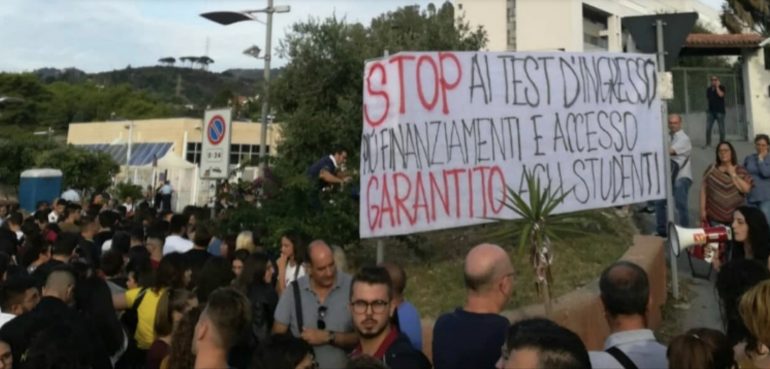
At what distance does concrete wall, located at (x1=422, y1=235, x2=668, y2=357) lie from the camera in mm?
6570

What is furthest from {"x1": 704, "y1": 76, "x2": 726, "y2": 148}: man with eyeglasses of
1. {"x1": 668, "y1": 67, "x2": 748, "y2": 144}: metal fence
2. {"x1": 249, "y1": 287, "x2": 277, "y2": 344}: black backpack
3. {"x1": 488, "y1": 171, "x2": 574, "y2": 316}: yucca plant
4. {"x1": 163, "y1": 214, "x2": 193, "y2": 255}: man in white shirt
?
{"x1": 249, "y1": 287, "x2": 277, "y2": 344}: black backpack

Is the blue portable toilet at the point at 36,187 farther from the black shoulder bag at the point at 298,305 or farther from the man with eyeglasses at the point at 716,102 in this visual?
the black shoulder bag at the point at 298,305

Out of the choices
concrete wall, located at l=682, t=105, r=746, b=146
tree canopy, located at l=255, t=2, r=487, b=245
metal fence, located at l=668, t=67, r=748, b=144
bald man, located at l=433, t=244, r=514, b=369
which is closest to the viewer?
bald man, located at l=433, t=244, r=514, b=369

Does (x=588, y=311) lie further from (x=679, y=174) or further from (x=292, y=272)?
(x=679, y=174)

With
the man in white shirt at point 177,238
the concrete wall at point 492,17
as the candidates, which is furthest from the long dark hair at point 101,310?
the concrete wall at point 492,17

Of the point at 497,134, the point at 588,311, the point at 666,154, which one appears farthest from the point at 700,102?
the point at 588,311

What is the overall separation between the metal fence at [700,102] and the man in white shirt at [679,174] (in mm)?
16183

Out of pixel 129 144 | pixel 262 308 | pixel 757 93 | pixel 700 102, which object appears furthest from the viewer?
pixel 129 144

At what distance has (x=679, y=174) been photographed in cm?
1093

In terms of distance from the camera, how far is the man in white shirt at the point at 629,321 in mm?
3453

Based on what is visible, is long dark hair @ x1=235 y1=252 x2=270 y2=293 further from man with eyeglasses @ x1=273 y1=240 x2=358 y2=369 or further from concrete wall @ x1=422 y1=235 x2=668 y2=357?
concrete wall @ x1=422 y1=235 x2=668 y2=357

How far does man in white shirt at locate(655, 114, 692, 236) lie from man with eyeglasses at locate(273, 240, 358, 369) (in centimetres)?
716

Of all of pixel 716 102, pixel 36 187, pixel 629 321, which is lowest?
pixel 629 321

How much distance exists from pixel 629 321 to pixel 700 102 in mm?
26230
